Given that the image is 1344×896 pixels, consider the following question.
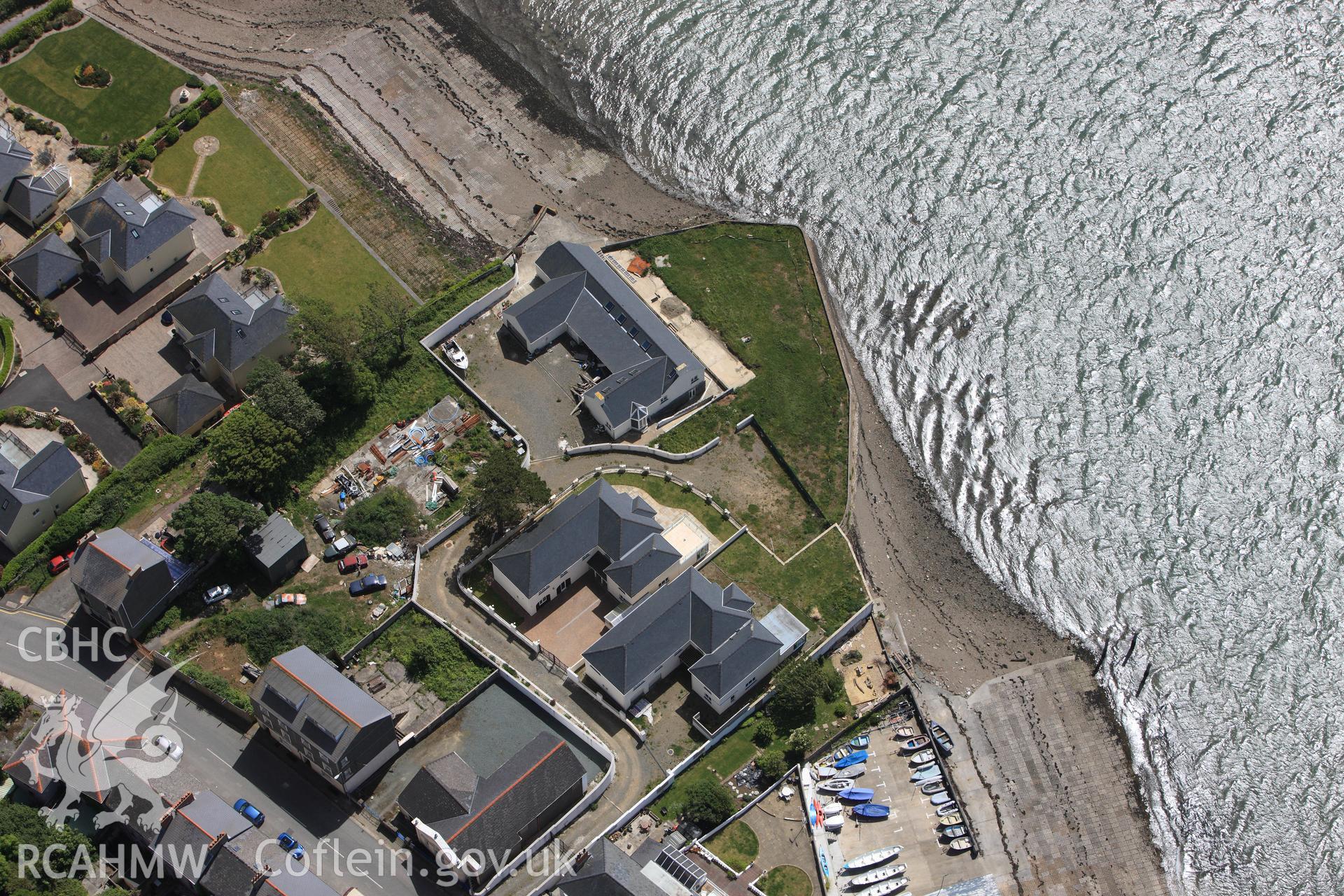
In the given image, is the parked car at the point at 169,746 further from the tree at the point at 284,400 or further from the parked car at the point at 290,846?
the tree at the point at 284,400

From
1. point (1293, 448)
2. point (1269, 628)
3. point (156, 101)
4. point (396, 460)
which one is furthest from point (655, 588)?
point (156, 101)

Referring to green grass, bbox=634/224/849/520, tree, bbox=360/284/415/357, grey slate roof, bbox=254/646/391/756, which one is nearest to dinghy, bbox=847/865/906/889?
green grass, bbox=634/224/849/520

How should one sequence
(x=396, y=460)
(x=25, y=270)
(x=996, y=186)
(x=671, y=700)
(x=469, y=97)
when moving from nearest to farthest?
(x=671, y=700) < (x=396, y=460) < (x=25, y=270) < (x=996, y=186) < (x=469, y=97)

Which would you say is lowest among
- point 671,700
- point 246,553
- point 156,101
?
point 671,700

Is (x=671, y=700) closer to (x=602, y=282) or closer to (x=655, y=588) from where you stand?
(x=655, y=588)

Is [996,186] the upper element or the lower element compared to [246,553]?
upper

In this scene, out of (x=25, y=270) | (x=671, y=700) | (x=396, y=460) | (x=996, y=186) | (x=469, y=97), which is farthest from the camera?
(x=469, y=97)

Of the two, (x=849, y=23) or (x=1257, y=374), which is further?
(x=849, y=23)

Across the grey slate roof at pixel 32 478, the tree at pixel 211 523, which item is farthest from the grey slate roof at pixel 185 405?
the tree at pixel 211 523

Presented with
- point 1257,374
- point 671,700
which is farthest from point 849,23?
point 671,700
